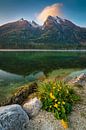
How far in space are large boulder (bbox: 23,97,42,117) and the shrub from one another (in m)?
0.30

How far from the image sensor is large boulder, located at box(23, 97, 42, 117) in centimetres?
1095

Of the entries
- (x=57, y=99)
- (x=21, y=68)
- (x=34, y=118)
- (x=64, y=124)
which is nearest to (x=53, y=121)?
(x=64, y=124)

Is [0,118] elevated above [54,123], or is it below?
above

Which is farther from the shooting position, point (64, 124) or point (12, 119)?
point (64, 124)

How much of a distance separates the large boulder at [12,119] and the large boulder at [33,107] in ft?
2.51

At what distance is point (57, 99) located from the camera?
10.9 meters

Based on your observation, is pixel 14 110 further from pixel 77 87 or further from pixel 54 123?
pixel 77 87

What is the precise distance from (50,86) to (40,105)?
112 cm

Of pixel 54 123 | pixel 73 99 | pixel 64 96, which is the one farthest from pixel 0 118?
pixel 73 99

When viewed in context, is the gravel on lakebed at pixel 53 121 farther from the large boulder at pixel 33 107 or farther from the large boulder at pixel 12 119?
the large boulder at pixel 12 119

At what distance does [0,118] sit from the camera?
9031 mm

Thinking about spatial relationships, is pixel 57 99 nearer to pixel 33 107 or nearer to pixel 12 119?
pixel 33 107

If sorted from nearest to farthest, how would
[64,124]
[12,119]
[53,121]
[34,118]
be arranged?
1. [12,119]
2. [64,124]
3. [53,121]
4. [34,118]

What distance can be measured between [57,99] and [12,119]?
250cm
